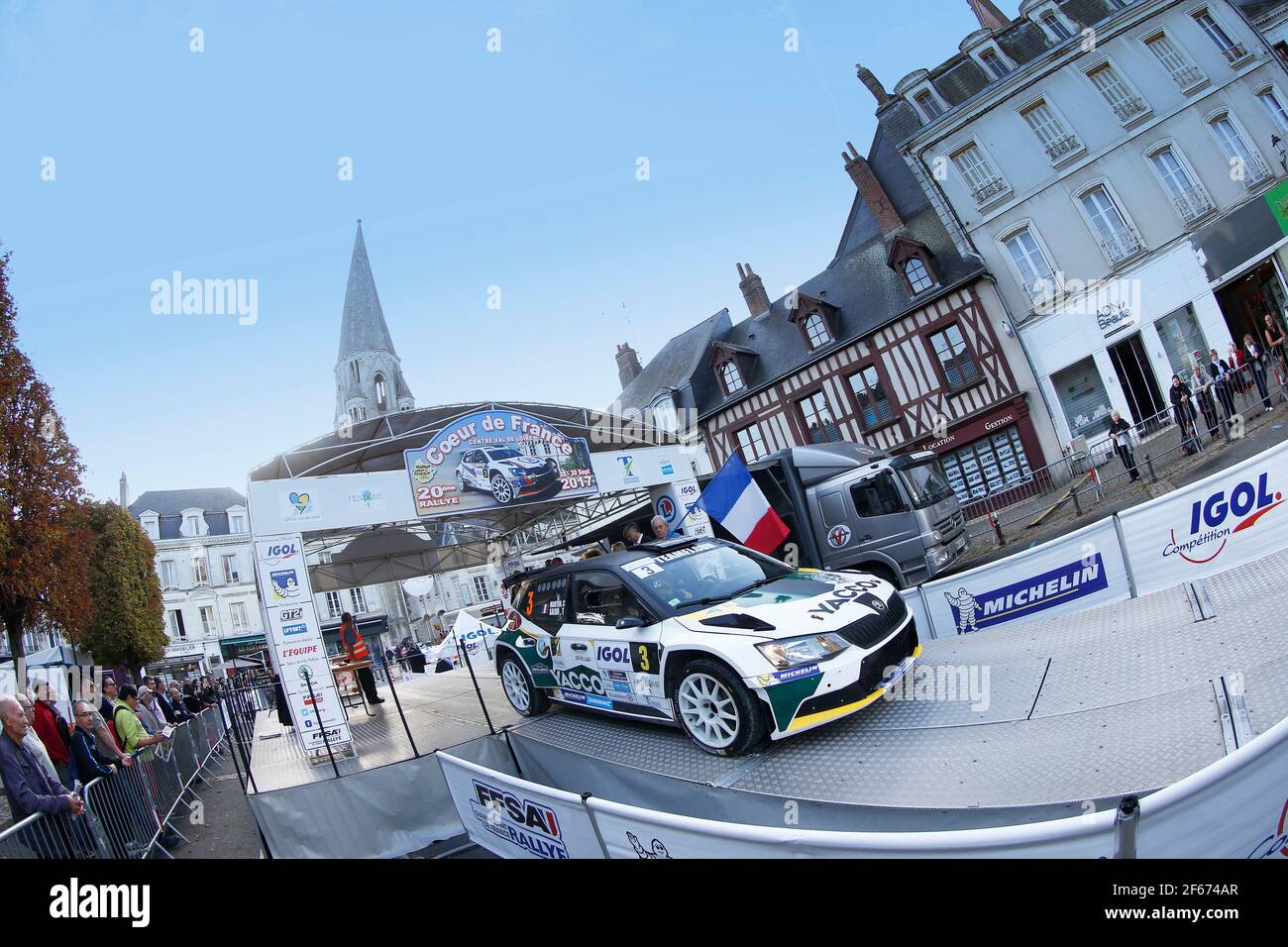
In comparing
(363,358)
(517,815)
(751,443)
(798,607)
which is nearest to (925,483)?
(798,607)

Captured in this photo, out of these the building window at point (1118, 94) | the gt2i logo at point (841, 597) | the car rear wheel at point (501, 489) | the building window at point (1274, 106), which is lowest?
the gt2i logo at point (841, 597)

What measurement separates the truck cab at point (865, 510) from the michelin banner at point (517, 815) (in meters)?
7.87

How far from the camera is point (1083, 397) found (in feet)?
65.8

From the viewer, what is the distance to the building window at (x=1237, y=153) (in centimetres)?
1886

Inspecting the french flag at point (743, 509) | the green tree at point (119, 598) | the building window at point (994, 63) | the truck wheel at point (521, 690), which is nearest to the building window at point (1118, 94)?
the building window at point (994, 63)

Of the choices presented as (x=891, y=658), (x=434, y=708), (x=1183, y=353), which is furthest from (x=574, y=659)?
(x=1183, y=353)

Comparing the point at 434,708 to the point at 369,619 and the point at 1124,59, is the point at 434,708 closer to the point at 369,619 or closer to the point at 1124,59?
the point at 1124,59

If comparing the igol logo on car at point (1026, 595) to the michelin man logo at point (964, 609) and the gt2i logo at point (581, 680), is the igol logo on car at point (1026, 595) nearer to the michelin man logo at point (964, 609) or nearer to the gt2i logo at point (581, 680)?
the michelin man logo at point (964, 609)

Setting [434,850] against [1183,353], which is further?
[1183,353]

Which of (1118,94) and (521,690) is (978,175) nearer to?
(1118,94)

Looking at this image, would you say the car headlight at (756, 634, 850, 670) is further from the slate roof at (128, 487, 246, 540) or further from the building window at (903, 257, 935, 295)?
the slate roof at (128, 487, 246, 540)

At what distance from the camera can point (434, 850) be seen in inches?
238

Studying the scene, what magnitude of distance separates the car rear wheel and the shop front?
15874 millimetres
